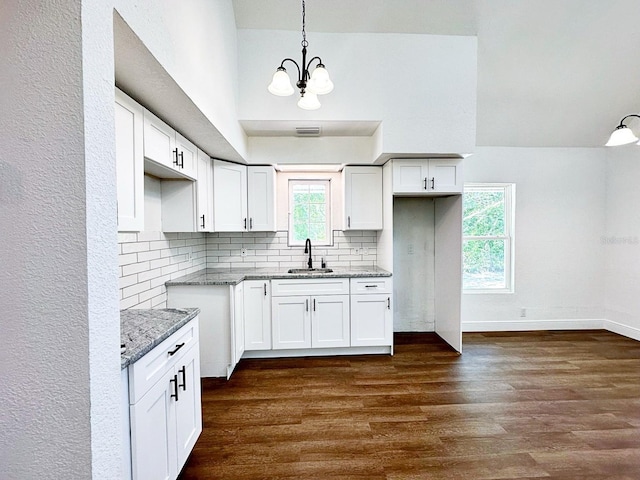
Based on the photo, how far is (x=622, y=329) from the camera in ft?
13.4

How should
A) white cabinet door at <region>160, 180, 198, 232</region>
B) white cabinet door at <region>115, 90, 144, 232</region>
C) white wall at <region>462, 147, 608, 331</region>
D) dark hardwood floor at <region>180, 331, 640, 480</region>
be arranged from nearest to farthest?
white cabinet door at <region>115, 90, 144, 232</region>
dark hardwood floor at <region>180, 331, 640, 480</region>
white cabinet door at <region>160, 180, 198, 232</region>
white wall at <region>462, 147, 608, 331</region>

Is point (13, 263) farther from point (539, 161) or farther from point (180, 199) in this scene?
point (539, 161)

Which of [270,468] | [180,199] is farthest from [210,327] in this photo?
[270,468]

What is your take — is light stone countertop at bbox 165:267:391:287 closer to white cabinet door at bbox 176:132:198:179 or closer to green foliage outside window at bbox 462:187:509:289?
white cabinet door at bbox 176:132:198:179

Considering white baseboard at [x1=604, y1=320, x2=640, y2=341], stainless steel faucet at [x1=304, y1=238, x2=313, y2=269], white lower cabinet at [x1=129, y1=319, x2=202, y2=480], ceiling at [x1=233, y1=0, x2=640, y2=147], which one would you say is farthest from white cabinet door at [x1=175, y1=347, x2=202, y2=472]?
white baseboard at [x1=604, y1=320, x2=640, y2=341]

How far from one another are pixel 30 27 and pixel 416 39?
3.10 meters

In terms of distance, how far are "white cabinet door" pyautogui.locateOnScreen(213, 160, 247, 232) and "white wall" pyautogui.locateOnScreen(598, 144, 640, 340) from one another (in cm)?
477

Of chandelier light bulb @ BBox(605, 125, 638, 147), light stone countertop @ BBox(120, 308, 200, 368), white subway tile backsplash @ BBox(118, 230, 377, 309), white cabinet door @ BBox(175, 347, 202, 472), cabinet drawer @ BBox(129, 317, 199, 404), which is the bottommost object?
white cabinet door @ BBox(175, 347, 202, 472)

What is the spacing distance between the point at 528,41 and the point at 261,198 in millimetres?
3161

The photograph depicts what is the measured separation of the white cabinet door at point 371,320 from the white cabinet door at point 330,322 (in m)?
0.09

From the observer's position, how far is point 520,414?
7.82 feet

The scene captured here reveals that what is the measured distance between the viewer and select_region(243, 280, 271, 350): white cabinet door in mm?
3350

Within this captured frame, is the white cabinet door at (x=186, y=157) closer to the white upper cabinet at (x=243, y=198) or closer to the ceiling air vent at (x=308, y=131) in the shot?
the white upper cabinet at (x=243, y=198)

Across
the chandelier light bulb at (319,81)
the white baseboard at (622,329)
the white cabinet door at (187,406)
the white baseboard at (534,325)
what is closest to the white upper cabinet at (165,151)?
the chandelier light bulb at (319,81)
